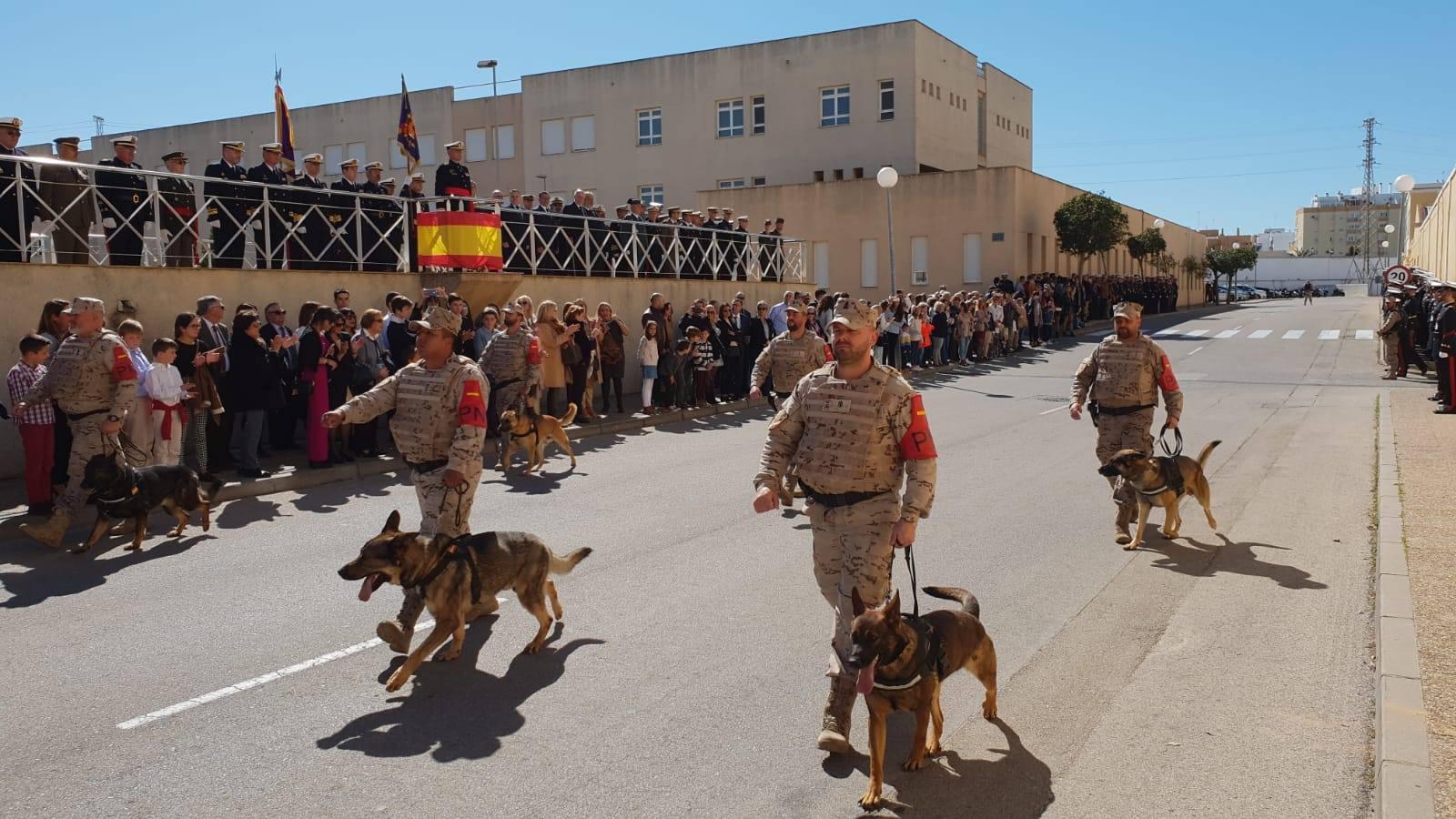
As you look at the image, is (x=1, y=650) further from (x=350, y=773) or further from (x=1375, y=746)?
(x=1375, y=746)

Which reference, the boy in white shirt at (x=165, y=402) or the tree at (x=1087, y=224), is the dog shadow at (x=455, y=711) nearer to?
the boy in white shirt at (x=165, y=402)

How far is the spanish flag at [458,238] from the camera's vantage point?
15.8 meters

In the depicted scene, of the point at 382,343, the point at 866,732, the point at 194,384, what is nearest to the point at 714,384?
the point at 382,343

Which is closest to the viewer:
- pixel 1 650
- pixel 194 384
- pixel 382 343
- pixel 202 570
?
pixel 1 650

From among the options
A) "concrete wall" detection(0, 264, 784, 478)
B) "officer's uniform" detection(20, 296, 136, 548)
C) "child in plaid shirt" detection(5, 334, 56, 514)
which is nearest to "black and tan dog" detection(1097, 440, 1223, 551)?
"officer's uniform" detection(20, 296, 136, 548)

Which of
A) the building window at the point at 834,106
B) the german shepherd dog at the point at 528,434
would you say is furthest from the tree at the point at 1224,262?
the german shepherd dog at the point at 528,434

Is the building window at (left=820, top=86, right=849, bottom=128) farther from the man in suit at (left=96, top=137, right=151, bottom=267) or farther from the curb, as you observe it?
the curb

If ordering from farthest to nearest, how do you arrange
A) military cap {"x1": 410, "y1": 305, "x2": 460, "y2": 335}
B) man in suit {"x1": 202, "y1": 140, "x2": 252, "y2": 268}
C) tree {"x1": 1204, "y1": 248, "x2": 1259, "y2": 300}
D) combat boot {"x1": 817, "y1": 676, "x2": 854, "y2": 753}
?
1. tree {"x1": 1204, "y1": 248, "x2": 1259, "y2": 300}
2. man in suit {"x1": 202, "y1": 140, "x2": 252, "y2": 268}
3. military cap {"x1": 410, "y1": 305, "x2": 460, "y2": 335}
4. combat boot {"x1": 817, "y1": 676, "x2": 854, "y2": 753}

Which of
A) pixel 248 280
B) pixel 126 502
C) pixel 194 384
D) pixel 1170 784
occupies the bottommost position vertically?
pixel 1170 784

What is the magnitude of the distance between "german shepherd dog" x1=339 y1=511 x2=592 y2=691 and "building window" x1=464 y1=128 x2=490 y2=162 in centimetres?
4743

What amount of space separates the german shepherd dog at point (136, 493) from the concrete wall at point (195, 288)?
337cm

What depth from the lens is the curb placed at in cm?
404

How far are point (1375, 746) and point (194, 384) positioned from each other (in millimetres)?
10037

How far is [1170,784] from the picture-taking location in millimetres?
4348
